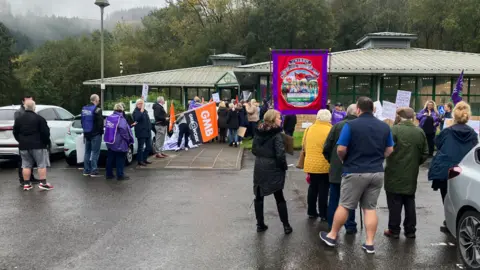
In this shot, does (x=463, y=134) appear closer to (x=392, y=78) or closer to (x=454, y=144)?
(x=454, y=144)

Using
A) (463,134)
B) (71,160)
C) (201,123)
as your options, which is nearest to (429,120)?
(201,123)

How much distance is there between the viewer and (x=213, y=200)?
809cm

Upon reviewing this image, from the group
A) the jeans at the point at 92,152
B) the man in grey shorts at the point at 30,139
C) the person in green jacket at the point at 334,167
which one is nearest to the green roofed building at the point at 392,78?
the jeans at the point at 92,152

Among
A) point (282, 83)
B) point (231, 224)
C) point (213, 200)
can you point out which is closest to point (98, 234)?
point (231, 224)

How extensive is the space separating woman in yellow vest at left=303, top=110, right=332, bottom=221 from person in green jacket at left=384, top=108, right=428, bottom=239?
919 millimetres

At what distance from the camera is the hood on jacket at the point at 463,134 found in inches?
234

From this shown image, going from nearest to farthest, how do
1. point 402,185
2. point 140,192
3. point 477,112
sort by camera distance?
point 402,185 → point 140,192 → point 477,112

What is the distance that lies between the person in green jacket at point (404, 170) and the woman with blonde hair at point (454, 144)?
0.93 feet

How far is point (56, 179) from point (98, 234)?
462 centimetres

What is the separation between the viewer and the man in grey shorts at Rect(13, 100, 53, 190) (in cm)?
859

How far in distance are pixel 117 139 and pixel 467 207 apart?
722cm

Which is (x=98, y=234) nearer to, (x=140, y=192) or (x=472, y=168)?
(x=140, y=192)

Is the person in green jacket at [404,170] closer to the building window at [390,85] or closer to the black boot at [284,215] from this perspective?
the black boot at [284,215]

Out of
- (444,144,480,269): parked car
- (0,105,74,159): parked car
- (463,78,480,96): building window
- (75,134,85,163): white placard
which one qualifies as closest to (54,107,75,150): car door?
(0,105,74,159): parked car
